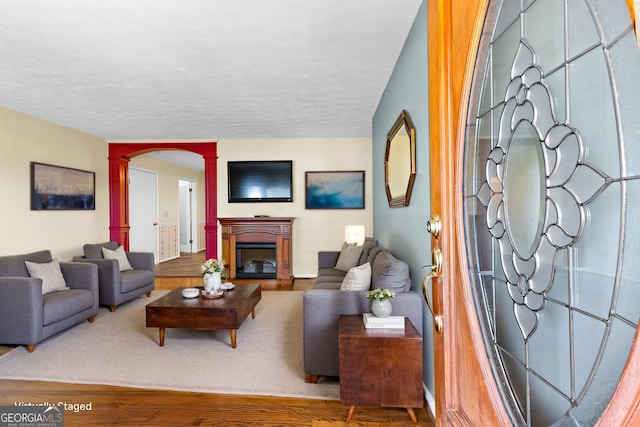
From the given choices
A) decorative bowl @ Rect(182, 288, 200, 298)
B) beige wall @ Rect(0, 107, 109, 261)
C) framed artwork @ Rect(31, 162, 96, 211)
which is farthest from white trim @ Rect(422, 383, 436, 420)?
framed artwork @ Rect(31, 162, 96, 211)

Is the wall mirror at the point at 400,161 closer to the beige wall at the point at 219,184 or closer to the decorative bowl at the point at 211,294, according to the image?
the decorative bowl at the point at 211,294

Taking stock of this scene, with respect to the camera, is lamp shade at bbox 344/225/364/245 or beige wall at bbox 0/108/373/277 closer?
beige wall at bbox 0/108/373/277

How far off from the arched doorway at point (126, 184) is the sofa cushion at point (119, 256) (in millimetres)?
1357

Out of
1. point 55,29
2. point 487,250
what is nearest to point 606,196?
point 487,250

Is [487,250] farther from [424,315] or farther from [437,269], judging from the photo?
[424,315]

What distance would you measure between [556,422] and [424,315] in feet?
5.54

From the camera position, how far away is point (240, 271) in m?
5.61

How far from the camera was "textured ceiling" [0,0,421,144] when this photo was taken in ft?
7.08

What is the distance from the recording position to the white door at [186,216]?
915 centimetres

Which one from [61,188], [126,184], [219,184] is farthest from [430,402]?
[126,184]

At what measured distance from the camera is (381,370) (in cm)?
180

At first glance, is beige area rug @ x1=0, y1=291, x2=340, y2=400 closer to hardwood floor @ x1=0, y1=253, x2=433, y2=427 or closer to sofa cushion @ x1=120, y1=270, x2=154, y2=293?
hardwood floor @ x1=0, y1=253, x2=433, y2=427

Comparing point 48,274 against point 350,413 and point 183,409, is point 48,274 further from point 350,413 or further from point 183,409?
point 350,413

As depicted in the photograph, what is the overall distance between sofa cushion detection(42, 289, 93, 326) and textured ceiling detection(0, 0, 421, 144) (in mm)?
2107
